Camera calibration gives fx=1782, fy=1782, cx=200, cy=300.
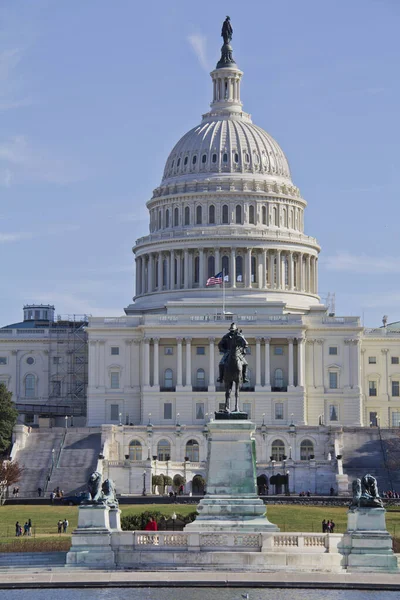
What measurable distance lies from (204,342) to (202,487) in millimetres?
31720

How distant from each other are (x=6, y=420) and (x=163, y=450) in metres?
15.1

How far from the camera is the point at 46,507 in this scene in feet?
409

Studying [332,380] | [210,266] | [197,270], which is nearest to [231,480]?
[332,380]

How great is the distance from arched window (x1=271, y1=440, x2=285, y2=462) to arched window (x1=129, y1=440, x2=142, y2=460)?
12234mm

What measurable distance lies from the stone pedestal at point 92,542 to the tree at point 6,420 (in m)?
79.3

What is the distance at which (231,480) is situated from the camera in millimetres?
80000

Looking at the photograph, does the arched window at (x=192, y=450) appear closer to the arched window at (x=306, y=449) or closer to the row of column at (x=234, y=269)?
the arched window at (x=306, y=449)

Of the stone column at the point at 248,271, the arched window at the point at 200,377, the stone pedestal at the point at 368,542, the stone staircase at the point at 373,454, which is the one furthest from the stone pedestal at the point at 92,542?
the stone column at the point at 248,271

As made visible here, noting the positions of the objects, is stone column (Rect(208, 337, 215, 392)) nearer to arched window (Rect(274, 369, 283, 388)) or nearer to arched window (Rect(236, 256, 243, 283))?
arched window (Rect(274, 369, 283, 388))

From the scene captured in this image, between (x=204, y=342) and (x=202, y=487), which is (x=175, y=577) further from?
(x=204, y=342)

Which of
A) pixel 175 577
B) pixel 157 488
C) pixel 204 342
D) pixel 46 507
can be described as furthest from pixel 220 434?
pixel 204 342

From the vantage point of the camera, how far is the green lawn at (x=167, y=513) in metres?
104

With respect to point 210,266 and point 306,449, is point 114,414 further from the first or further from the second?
point 306,449

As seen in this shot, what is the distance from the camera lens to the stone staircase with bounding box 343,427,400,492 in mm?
147788
